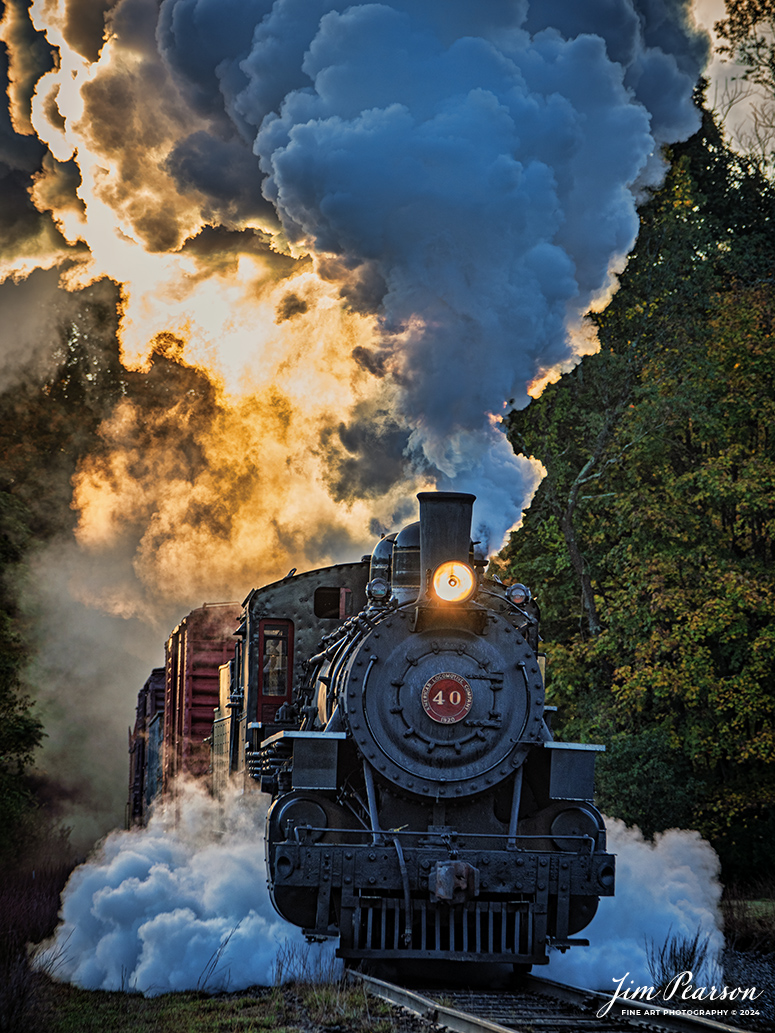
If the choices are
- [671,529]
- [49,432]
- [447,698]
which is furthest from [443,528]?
[49,432]

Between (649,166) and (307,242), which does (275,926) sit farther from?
(649,166)

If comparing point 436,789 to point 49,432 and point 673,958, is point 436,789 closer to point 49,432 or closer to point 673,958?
Answer: point 673,958

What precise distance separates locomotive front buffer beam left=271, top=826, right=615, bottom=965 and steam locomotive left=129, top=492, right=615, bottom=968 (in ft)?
Answer: 0.04

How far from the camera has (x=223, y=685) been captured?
36.0 feet

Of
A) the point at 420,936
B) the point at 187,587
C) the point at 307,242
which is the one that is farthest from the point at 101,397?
the point at 420,936

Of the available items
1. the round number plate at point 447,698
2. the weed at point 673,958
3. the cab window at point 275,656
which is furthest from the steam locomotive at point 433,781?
the weed at point 673,958

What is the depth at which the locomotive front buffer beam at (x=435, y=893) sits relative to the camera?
6.76m

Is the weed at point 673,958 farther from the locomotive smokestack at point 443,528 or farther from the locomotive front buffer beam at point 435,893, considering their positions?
the locomotive smokestack at point 443,528

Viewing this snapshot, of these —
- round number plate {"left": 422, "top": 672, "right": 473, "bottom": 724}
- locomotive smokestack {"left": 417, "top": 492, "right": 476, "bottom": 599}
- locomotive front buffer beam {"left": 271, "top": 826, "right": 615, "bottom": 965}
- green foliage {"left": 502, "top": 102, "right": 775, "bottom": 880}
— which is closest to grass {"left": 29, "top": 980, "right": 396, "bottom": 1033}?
locomotive front buffer beam {"left": 271, "top": 826, "right": 615, "bottom": 965}

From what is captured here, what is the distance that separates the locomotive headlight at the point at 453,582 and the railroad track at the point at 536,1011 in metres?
2.58

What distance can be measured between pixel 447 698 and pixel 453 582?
0.82 m
